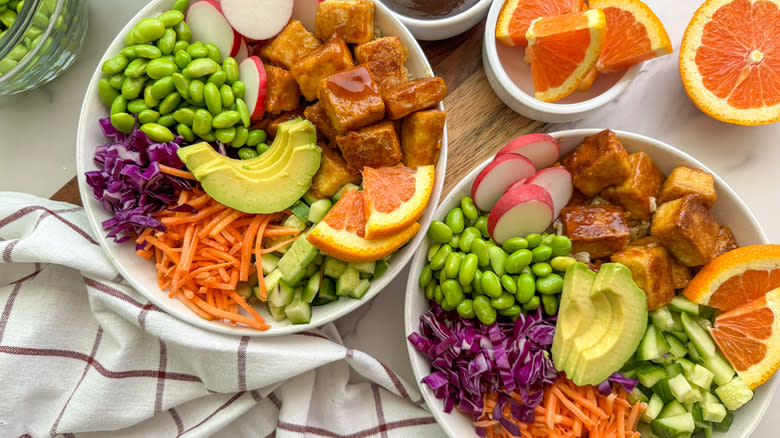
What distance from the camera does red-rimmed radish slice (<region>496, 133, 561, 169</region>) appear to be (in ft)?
6.90

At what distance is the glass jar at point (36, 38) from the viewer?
193cm

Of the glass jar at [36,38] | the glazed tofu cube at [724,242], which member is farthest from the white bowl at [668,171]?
the glass jar at [36,38]

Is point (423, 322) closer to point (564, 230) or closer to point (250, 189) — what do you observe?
point (564, 230)

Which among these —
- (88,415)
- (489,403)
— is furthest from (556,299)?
(88,415)

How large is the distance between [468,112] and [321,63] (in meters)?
0.71

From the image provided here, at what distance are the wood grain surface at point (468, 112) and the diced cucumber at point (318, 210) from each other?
0.59 m

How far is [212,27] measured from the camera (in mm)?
2031

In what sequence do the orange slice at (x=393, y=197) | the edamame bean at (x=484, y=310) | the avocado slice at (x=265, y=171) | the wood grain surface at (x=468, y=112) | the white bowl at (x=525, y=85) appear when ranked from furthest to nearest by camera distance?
the wood grain surface at (x=468, y=112) → the white bowl at (x=525, y=85) → the edamame bean at (x=484, y=310) → the avocado slice at (x=265, y=171) → the orange slice at (x=393, y=197)

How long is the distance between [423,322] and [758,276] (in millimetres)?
1228

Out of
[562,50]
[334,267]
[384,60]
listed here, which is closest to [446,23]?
[384,60]

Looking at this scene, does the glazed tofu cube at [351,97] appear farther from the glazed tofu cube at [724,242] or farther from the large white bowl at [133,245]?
the glazed tofu cube at [724,242]

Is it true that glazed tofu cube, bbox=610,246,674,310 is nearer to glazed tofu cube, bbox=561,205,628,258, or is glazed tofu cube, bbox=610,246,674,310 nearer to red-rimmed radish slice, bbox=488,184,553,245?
glazed tofu cube, bbox=561,205,628,258

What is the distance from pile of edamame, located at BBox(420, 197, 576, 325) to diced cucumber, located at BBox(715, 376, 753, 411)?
26.4 inches

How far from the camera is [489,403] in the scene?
2.12 m
